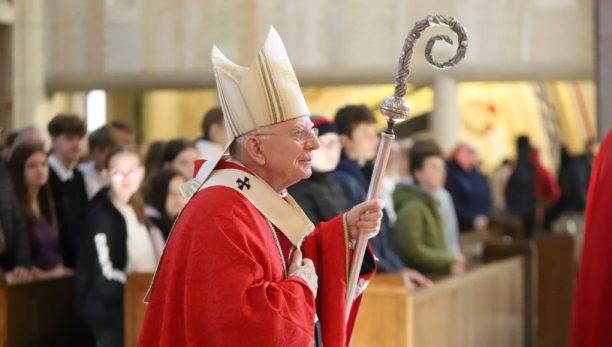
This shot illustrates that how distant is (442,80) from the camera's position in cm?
1609

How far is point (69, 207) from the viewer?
7617 millimetres

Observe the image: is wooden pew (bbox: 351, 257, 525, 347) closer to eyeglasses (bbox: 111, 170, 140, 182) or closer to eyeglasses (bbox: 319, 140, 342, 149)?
eyeglasses (bbox: 319, 140, 342, 149)

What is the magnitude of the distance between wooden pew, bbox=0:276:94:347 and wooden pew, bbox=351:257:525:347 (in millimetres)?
1629

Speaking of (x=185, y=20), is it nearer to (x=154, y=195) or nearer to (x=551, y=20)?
(x=551, y=20)

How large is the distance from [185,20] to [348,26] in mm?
2084

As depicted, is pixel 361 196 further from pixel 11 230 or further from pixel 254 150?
pixel 254 150

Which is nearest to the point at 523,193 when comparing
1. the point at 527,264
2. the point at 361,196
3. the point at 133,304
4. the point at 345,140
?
the point at 527,264

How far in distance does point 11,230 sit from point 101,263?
69 centimetres

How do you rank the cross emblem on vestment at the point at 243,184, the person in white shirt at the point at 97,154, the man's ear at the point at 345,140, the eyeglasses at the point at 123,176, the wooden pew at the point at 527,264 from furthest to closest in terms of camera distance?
the wooden pew at the point at 527,264, the person in white shirt at the point at 97,154, the man's ear at the point at 345,140, the eyeglasses at the point at 123,176, the cross emblem on vestment at the point at 243,184

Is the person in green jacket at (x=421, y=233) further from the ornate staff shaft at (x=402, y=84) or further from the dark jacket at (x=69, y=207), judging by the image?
the ornate staff shaft at (x=402, y=84)

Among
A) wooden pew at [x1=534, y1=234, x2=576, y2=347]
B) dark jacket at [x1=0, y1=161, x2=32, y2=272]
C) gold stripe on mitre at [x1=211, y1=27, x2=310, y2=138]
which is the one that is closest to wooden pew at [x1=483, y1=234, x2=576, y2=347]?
wooden pew at [x1=534, y1=234, x2=576, y2=347]

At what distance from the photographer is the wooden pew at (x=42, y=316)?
20.6 feet

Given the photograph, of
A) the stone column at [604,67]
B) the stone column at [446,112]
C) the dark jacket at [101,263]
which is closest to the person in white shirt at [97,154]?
the dark jacket at [101,263]

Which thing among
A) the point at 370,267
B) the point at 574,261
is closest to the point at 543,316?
the point at 574,261
